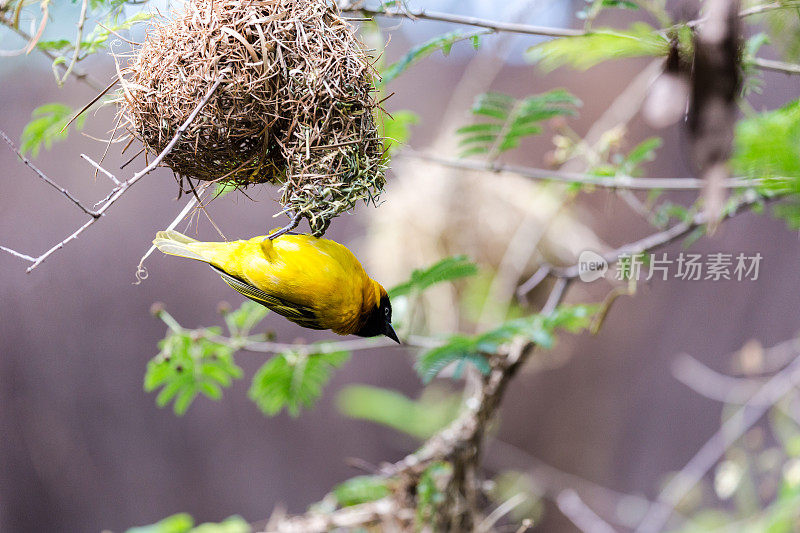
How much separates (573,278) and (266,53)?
1271 millimetres

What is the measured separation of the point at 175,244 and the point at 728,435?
2964 millimetres

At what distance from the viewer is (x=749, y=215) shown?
3422 millimetres

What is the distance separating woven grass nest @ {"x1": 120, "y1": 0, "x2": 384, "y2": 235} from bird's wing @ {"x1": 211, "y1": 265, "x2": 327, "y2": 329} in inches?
7.4

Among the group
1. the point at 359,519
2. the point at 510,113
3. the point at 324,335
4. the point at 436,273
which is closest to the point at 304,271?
the point at 436,273

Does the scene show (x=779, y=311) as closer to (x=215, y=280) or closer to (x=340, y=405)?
(x=340, y=405)

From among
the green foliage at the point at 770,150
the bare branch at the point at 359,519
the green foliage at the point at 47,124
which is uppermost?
the green foliage at the point at 770,150

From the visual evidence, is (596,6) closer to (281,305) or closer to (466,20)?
(466,20)

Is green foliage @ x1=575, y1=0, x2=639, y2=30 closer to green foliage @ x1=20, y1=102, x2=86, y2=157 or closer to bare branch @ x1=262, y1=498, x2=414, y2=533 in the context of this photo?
green foliage @ x1=20, y1=102, x2=86, y2=157

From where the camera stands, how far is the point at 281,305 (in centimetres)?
114

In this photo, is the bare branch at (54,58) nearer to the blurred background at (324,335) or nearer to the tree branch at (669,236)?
the tree branch at (669,236)

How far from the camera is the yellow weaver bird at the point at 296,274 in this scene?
1.08 m

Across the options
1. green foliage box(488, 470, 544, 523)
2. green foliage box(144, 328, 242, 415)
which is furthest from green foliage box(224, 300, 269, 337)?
green foliage box(488, 470, 544, 523)

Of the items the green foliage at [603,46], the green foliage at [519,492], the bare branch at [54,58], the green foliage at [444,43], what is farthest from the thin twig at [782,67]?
the green foliage at [519,492]

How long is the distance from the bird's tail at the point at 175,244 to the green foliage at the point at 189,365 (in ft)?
1.75
